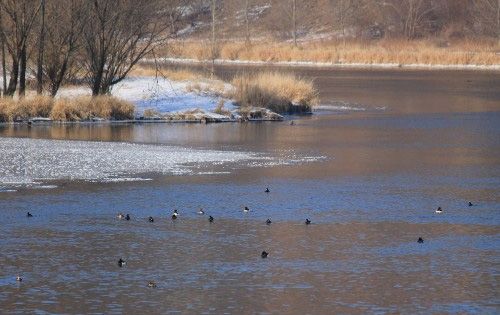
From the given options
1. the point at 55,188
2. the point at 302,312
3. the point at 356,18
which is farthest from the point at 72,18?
the point at 356,18

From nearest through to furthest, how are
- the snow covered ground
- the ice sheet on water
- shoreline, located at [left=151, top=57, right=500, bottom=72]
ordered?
the ice sheet on water
the snow covered ground
shoreline, located at [left=151, top=57, right=500, bottom=72]

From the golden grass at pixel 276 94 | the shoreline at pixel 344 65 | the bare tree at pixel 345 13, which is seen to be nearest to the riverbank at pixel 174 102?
the golden grass at pixel 276 94

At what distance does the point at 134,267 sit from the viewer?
14.1m

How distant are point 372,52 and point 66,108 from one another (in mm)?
48163

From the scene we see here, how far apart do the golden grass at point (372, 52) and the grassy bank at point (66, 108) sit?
35.8 m

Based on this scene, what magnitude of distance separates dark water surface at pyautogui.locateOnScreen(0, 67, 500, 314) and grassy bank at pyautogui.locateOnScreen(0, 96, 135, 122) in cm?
177

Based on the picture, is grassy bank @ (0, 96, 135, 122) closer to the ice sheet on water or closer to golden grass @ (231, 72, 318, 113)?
golden grass @ (231, 72, 318, 113)

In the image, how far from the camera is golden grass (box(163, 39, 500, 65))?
74188 millimetres

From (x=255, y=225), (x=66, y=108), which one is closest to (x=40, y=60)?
(x=66, y=108)

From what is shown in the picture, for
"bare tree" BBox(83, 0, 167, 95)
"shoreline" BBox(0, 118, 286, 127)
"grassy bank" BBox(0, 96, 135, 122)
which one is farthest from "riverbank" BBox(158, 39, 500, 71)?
"grassy bank" BBox(0, 96, 135, 122)

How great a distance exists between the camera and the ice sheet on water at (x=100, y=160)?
853 inches

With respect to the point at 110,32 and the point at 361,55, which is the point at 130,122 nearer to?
the point at 110,32

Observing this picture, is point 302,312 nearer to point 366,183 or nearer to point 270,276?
point 270,276

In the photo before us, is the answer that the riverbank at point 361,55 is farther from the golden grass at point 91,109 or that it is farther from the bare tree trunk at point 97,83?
the golden grass at point 91,109
